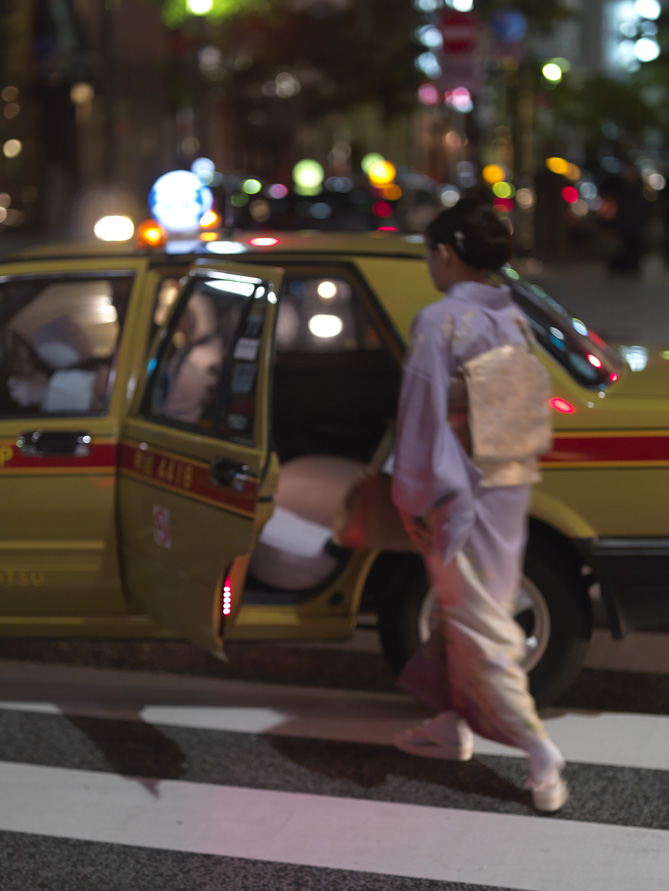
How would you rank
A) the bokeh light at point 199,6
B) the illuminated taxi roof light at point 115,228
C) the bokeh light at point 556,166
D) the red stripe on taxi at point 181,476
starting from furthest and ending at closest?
the bokeh light at point 556,166
the bokeh light at point 199,6
the illuminated taxi roof light at point 115,228
the red stripe on taxi at point 181,476

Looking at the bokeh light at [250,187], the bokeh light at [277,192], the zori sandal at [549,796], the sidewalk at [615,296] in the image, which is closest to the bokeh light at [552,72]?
the sidewalk at [615,296]

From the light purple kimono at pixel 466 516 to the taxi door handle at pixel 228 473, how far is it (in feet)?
1.59

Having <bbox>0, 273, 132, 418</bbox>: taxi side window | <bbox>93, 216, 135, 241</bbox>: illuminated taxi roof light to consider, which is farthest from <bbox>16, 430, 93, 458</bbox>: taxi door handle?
<bbox>93, 216, 135, 241</bbox>: illuminated taxi roof light

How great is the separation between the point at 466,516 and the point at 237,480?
0.73 meters

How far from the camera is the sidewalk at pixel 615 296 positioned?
15.9m

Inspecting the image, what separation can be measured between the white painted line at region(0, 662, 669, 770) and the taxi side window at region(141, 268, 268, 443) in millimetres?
1123

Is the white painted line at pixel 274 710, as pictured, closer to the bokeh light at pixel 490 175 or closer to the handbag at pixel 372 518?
the handbag at pixel 372 518

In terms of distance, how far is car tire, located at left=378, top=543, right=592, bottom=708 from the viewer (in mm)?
4688

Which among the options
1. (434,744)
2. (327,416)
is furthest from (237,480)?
(327,416)

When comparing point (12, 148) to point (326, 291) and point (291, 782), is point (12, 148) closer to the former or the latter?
point (326, 291)

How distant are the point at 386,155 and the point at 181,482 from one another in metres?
74.9

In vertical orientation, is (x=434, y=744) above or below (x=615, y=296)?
above

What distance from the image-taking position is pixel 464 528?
13.3ft

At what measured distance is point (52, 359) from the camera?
553 cm
